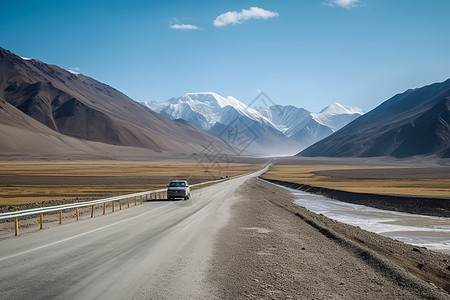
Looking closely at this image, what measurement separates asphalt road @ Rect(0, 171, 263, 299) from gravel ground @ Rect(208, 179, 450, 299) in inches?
32.2

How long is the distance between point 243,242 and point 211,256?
271 centimetres

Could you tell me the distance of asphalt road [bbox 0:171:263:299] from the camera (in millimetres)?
7566

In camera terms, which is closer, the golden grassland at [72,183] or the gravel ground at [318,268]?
the gravel ground at [318,268]

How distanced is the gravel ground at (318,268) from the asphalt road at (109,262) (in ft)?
2.68

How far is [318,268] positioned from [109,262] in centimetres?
589

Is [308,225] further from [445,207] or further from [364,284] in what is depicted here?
[445,207]

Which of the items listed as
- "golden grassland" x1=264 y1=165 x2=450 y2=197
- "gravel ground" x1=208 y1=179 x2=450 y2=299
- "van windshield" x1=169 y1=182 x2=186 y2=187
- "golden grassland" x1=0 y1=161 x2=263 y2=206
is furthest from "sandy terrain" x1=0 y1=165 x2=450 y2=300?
"golden grassland" x1=264 y1=165 x2=450 y2=197

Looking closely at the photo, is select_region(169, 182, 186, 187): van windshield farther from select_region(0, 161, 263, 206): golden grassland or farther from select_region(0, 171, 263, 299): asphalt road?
select_region(0, 171, 263, 299): asphalt road

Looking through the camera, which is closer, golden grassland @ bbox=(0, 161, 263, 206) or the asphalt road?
the asphalt road

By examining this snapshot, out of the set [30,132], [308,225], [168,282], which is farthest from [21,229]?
[30,132]

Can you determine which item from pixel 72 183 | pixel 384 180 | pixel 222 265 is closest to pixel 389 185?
pixel 384 180

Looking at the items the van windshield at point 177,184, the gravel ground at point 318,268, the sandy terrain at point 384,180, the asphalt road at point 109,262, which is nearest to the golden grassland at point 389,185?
the sandy terrain at point 384,180

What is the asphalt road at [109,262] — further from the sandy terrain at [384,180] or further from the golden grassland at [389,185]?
the golden grassland at [389,185]

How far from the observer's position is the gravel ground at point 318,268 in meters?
7.97
